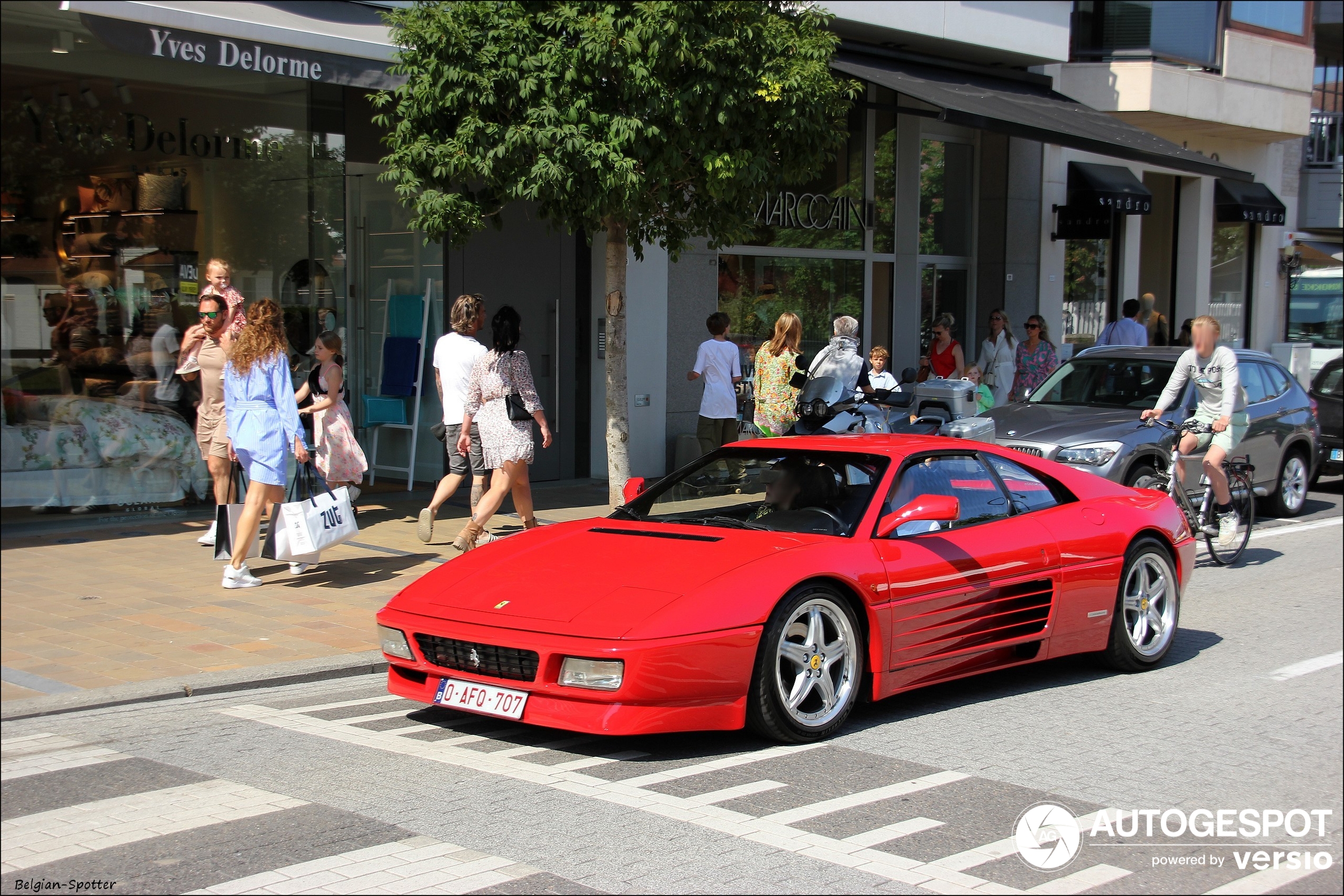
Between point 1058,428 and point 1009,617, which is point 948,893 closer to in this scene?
point 1009,617

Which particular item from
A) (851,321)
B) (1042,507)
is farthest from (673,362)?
(1042,507)

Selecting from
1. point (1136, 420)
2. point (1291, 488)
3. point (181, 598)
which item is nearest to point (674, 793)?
point (181, 598)

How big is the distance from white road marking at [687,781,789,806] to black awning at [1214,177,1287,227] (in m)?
21.6

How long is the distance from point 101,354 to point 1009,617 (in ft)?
26.9

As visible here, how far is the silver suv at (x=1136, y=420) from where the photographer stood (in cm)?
1104

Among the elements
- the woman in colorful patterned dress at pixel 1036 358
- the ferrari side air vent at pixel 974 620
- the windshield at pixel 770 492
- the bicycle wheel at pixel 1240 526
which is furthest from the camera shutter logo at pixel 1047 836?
the woman in colorful patterned dress at pixel 1036 358

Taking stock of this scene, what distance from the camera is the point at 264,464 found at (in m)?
8.70

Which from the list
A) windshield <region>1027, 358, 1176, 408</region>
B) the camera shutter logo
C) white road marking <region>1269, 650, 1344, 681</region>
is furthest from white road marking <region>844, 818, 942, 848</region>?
windshield <region>1027, 358, 1176, 408</region>

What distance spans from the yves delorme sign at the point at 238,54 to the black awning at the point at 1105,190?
1267 centimetres

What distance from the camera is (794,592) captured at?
5.56 metres

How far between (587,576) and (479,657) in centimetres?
59

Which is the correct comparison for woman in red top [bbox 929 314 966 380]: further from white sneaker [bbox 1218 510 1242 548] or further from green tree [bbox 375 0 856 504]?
green tree [bbox 375 0 856 504]

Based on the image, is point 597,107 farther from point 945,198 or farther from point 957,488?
point 945,198

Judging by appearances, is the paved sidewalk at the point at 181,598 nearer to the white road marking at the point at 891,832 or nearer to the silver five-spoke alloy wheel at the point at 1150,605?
the white road marking at the point at 891,832
